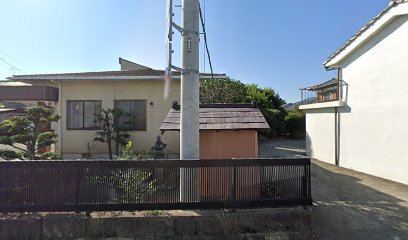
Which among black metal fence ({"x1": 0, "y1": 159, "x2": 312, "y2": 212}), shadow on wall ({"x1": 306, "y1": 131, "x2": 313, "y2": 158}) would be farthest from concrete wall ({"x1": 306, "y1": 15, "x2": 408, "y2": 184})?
black metal fence ({"x1": 0, "y1": 159, "x2": 312, "y2": 212})

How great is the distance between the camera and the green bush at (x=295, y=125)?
22.2m

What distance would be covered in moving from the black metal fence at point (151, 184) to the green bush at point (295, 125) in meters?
18.8

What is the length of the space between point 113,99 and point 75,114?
1.64 meters

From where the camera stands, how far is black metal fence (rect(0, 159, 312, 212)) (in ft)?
13.9

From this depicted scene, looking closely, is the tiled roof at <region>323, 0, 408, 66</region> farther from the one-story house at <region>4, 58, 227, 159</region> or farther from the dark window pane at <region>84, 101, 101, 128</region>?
the dark window pane at <region>84, 101, 101, 128</region>

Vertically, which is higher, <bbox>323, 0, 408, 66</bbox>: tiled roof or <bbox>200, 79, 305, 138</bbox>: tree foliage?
<bbox>323, 0, 408, 66</bbox>: tiled roof

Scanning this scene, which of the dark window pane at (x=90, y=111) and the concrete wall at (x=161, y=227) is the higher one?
the dark window pane at (x=90, y=111)

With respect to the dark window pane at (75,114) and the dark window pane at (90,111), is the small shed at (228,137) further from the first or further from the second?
the dark window pane at (75,114)

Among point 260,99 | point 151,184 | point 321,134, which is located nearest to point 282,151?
point 321,134

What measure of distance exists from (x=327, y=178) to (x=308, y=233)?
455cm

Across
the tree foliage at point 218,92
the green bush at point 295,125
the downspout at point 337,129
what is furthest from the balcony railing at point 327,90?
the green bush at point 295,125

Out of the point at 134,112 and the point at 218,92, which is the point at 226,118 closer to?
the point at 134,112

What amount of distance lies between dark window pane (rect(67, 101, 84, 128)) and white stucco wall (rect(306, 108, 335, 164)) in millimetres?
10070

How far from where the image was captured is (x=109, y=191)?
4.27 m
